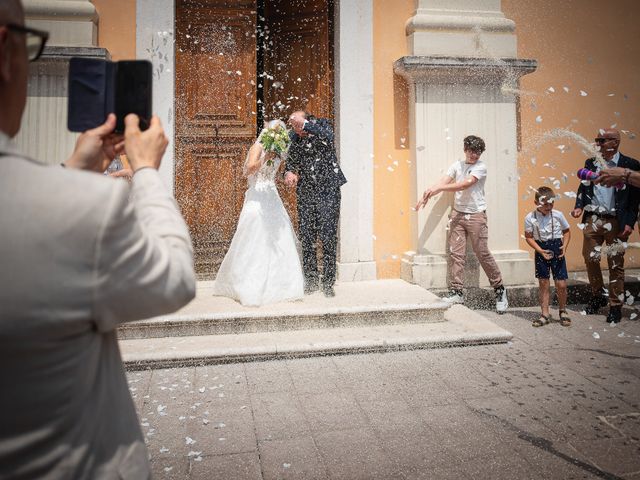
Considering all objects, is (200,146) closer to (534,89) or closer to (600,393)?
(534,89)

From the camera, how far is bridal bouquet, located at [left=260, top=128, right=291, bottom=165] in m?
6.16

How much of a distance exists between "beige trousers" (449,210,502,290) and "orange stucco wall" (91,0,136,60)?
16.6 feet

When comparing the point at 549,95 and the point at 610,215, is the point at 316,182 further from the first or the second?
the point at 549,95

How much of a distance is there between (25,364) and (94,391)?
163 millimetres

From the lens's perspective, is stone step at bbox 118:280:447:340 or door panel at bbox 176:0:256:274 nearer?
stone step at bbox 118:280:447:340

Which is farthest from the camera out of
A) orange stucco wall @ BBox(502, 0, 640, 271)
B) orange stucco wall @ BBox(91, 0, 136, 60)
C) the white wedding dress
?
orange stucco wall @ BBox(502, 0, 640, 271)

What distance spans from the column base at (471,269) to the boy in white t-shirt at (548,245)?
1032 millimetres

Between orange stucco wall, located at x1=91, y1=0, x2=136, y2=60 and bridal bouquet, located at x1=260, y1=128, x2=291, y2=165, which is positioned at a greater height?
orange stucco wall, located at x1=91, y1=0, x2=136, y2=60

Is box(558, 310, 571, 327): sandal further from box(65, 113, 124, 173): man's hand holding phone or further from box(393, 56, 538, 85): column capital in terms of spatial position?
box(65, 113, 124, 173): man's hand holding phone

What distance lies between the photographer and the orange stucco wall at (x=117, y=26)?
274 inches

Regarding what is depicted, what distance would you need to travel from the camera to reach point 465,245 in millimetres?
7027

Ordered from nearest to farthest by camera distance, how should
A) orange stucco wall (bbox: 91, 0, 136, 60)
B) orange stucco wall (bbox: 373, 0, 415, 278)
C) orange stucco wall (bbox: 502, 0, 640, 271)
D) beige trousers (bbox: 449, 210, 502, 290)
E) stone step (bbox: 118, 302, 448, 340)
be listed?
1. stone step (bbox: 118, 302, 448, 340)
2. beige trousers (bbox: 449, 210, 502, 290)
3. orange stucco wall (bbox: 91, 0, 136, 60)
4. orange stucco wall (bbox: 373, 0, 415, 278)
5. orange stucco wall (bbox: 502, 0, 640, 271)

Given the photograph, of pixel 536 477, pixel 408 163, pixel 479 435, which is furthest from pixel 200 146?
pixel 536 477

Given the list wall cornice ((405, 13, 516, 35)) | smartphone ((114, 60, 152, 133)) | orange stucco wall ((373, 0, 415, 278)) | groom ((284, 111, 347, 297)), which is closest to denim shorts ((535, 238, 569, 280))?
orange stucco wall ((373, 0, 415, 278))
